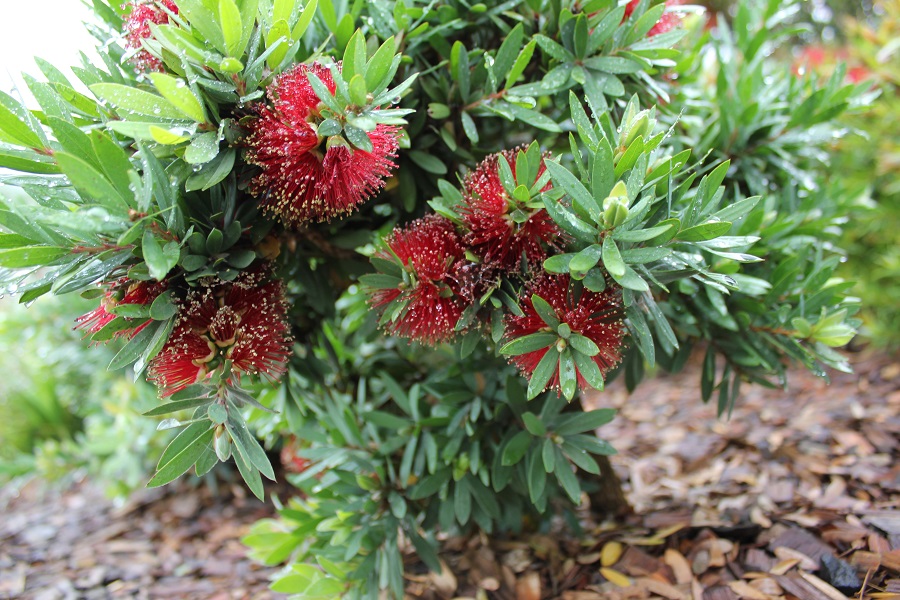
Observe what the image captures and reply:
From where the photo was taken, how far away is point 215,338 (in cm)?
84

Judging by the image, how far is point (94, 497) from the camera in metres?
2.23

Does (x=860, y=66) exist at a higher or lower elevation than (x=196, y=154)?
lower

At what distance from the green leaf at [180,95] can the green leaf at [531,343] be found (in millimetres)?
466

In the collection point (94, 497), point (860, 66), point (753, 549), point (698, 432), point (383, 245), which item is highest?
point (383, 245)

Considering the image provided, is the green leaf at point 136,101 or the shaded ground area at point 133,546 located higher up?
the green leaf at point 136,101

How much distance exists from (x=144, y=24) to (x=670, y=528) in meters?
1.34

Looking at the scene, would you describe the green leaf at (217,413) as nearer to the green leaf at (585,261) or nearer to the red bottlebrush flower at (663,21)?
the green leaf at (585,261)

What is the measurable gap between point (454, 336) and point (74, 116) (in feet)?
2.06

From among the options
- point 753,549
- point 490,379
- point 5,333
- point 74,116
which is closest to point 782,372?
point 753,549

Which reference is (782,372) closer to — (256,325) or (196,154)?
(256,325)

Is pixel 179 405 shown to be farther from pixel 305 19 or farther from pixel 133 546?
pixel 133 546

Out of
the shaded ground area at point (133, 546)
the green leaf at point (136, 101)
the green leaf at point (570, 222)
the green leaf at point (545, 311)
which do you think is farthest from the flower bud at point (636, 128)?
the shaded ground area at point (133, 546)

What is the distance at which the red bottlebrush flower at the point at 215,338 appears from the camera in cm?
83

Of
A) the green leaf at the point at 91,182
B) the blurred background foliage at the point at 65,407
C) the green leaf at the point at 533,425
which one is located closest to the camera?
the green leaf at the point at 91,182
